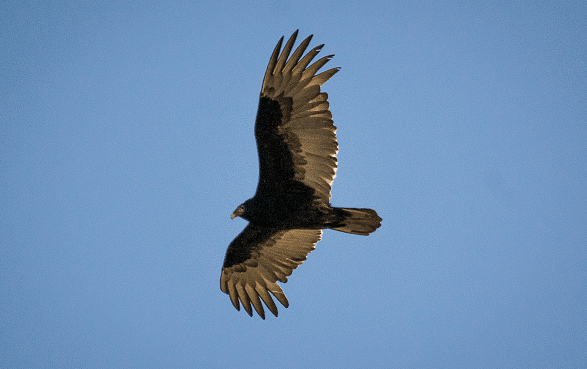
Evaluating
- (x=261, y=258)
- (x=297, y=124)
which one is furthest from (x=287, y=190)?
(x=261, y=258)

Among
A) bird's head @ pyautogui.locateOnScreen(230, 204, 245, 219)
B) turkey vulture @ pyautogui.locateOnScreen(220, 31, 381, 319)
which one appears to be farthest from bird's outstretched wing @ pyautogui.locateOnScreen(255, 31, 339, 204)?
bird's head @ pyautogui.locateOnScreen(230, 204, 245, 219)

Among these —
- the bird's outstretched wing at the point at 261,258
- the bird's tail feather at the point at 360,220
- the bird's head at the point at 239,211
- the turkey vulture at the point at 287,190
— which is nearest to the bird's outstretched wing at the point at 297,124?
the turkey vulture at the point at 287,190

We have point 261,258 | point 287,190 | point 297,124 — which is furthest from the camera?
point 261,258

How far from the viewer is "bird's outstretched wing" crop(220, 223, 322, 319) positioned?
748 centimetres

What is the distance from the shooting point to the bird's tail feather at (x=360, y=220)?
642cm

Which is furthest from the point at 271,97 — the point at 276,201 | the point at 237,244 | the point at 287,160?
the point at 237,244

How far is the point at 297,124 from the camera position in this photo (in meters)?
6.43

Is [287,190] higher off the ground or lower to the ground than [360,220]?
higher

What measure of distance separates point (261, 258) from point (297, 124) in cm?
263

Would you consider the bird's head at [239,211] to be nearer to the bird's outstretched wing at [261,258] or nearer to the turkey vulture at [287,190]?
the turkey vulture at [287,190]

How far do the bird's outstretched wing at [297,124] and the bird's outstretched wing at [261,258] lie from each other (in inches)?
47.4

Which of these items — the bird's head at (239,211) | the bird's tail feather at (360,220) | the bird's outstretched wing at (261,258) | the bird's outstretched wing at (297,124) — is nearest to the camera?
the bird's outstretched wing at (297,124)

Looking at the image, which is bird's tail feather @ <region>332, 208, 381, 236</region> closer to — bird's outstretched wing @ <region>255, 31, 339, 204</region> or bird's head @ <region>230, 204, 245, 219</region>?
bird's outstretched wing @ <region>255, 31, 339, 204</region>

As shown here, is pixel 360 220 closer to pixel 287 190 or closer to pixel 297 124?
pixel 287 190
